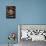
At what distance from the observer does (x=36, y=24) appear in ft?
10.8

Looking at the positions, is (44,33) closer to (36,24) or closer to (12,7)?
(36,24)

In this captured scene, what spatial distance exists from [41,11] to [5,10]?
3.03 feet

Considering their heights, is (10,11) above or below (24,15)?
above

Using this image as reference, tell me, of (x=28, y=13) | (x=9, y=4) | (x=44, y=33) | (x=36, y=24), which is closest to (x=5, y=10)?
(x=9, y=4)

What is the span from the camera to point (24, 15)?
3.37 m

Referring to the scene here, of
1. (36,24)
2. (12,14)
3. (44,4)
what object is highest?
(44,4)

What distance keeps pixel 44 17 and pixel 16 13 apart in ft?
2.37

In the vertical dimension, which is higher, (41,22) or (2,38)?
(41,22)

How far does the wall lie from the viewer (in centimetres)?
336

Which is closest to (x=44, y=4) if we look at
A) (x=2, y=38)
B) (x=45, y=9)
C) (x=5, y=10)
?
(x=45, y=9)

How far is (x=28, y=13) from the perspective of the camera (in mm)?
3369

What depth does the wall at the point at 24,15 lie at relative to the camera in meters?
3.36

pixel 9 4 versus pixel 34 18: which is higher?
pixel 9 4

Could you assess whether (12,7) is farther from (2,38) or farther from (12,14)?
(2,38)
